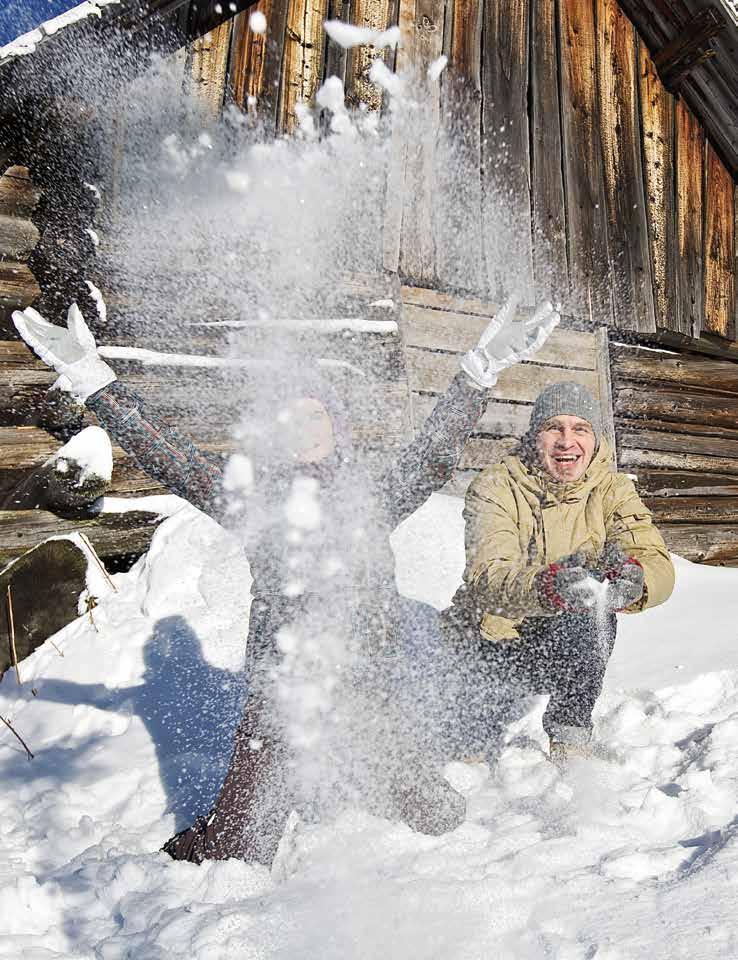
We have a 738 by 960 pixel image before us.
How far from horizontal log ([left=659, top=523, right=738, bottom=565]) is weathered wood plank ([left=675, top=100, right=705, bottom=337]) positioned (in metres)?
1.60

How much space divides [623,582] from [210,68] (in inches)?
143

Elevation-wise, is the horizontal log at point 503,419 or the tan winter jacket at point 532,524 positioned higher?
the horizontal log at point 503,419

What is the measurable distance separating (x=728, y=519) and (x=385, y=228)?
4.08 metres

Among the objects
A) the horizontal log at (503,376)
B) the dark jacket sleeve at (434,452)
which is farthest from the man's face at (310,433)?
the horizontal log at (503,376)

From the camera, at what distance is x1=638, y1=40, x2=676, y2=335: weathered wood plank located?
5.56 m

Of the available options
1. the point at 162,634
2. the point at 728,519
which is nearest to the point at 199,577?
the point at 162,634

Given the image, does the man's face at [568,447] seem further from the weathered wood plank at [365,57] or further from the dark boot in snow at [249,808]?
the weathered wood plank at [365,57]

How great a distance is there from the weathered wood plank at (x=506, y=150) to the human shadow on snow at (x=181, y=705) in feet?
9.64

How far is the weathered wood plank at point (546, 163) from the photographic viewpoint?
16.6 feet

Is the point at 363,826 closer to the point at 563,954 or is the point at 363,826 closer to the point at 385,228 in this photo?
the point at 563,954

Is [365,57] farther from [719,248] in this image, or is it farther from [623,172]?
[719,248]

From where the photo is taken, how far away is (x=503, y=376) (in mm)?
4977

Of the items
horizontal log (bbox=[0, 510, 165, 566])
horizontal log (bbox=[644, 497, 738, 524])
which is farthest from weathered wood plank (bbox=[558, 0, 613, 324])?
horizontal log (bbox=[0, 510, 165, 566])

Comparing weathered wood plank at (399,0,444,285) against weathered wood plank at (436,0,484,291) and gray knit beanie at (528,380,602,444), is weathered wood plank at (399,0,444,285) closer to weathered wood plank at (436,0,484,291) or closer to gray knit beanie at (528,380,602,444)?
weathered wood plank at (436,0,484,291)
